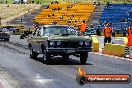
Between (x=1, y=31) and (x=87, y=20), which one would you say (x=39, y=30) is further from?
(x=87, y=20)

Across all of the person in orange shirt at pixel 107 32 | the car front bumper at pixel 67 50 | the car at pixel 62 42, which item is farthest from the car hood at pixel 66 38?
the person in orange shirt at pixel 107 32

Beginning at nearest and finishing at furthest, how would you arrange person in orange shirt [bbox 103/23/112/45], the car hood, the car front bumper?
the car hood → the car front bumper → person in orange shirt [bbox 103/23/112/45]

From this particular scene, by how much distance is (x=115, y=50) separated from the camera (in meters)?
26.5

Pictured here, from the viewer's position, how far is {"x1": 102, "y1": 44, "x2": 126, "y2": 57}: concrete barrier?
25.3m

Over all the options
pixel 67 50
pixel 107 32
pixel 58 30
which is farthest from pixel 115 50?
pixel 67 50

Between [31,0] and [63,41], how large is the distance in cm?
10274

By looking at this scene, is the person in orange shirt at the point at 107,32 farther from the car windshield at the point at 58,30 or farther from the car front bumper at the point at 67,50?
the car front bumper at the point at 67,50

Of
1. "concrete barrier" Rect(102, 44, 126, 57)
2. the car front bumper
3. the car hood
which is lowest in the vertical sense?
"concrete barrier" Rect(102, 44, 126, 57)

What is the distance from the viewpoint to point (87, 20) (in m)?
82.2

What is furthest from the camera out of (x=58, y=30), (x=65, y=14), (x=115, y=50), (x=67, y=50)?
(x=65, y=14)

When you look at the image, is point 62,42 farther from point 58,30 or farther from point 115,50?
point 115,50

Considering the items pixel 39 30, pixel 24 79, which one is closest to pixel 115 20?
pixel 39 30

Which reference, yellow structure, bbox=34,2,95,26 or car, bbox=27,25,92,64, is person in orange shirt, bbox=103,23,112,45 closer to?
car, bbox=27,25,92,64

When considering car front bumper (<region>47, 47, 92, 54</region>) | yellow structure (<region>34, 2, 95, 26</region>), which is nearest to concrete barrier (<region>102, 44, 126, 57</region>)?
car front bumper (<region>47, 47, 92, 54</region>)
